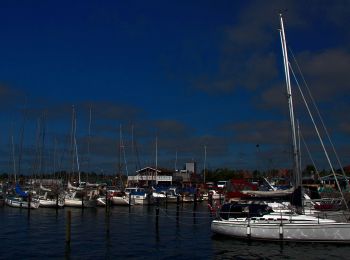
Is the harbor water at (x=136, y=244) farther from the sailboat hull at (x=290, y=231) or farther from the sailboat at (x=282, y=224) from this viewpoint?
the sailboat at (x=282, y=224)

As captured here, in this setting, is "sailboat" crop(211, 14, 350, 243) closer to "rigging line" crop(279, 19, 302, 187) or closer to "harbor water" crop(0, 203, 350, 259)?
"rigging line" crop(279, 19, 302, 187)

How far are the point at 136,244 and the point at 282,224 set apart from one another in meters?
12.0

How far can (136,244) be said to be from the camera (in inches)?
1617

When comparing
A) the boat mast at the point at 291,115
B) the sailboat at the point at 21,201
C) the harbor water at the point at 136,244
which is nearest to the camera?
the harbor water at the point at 136,244

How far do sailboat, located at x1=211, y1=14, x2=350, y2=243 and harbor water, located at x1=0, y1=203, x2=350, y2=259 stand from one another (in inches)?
26.2

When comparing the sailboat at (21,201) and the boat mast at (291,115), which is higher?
the boat mast at (291,115)

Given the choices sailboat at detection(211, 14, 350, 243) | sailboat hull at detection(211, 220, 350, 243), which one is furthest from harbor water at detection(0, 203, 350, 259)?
sailboat at detection(211, 14, 350, 243)

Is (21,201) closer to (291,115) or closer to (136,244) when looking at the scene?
(136,244)

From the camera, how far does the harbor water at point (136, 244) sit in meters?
35.8

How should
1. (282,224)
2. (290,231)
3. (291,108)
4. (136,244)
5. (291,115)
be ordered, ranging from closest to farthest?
(290,231) → (282,224) → (136,244) → (291,115) → (291,108)

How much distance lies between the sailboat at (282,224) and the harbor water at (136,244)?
666 millimetres

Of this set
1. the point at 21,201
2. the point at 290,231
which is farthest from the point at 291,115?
the point at 21,201

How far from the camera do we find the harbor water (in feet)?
117

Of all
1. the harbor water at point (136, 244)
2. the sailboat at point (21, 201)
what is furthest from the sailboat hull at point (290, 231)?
the sailboat at point (21, 201)
